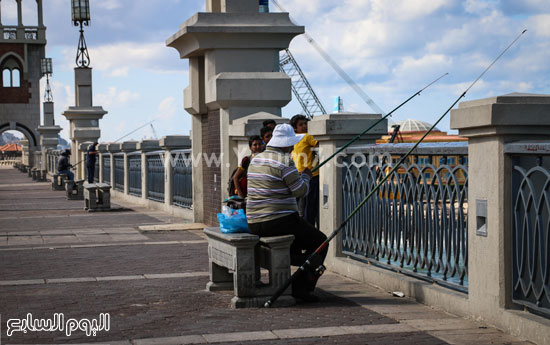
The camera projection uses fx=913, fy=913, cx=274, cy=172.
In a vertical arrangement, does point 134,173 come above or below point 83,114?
below

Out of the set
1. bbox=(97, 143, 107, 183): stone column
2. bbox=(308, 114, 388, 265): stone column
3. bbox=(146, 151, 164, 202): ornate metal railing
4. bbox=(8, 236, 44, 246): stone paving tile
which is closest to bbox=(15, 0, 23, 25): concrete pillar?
bbox=(97, 143, 107, 183): stone column

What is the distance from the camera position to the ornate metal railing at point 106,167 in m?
32.9

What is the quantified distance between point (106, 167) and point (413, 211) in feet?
84.4

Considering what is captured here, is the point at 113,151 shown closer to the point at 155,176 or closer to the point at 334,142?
the point at 155,176

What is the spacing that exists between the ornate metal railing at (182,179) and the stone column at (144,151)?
327 centimetres

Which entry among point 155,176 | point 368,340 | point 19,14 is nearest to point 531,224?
point 368,340

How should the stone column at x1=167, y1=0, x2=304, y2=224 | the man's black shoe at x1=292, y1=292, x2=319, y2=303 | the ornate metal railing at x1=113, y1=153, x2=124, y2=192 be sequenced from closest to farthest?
the man's black shoe at x1=292, y1=292, x2=319, y2=303 → the stone column at x1=167, y1=0, x2=304, y2=224 → the ornate metal railing at x1=113, y1=153, x2=124, y2=192

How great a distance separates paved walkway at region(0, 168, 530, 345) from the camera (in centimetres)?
727

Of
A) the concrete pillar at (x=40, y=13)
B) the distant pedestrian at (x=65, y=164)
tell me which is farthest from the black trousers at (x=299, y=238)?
the concrete pillar at (x=40, y=13)

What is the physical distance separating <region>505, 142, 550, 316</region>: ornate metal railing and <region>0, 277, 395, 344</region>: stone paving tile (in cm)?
128

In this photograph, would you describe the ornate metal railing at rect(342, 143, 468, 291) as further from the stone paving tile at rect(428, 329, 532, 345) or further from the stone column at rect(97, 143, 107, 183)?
the stone column at rect(97, 143, 107, 183)

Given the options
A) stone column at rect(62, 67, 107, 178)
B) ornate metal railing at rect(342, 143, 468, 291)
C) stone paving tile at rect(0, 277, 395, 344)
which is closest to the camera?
stone paving tile at rect(0, 277, 395, 344)

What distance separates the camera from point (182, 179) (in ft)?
66.6

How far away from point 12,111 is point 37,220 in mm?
69552
